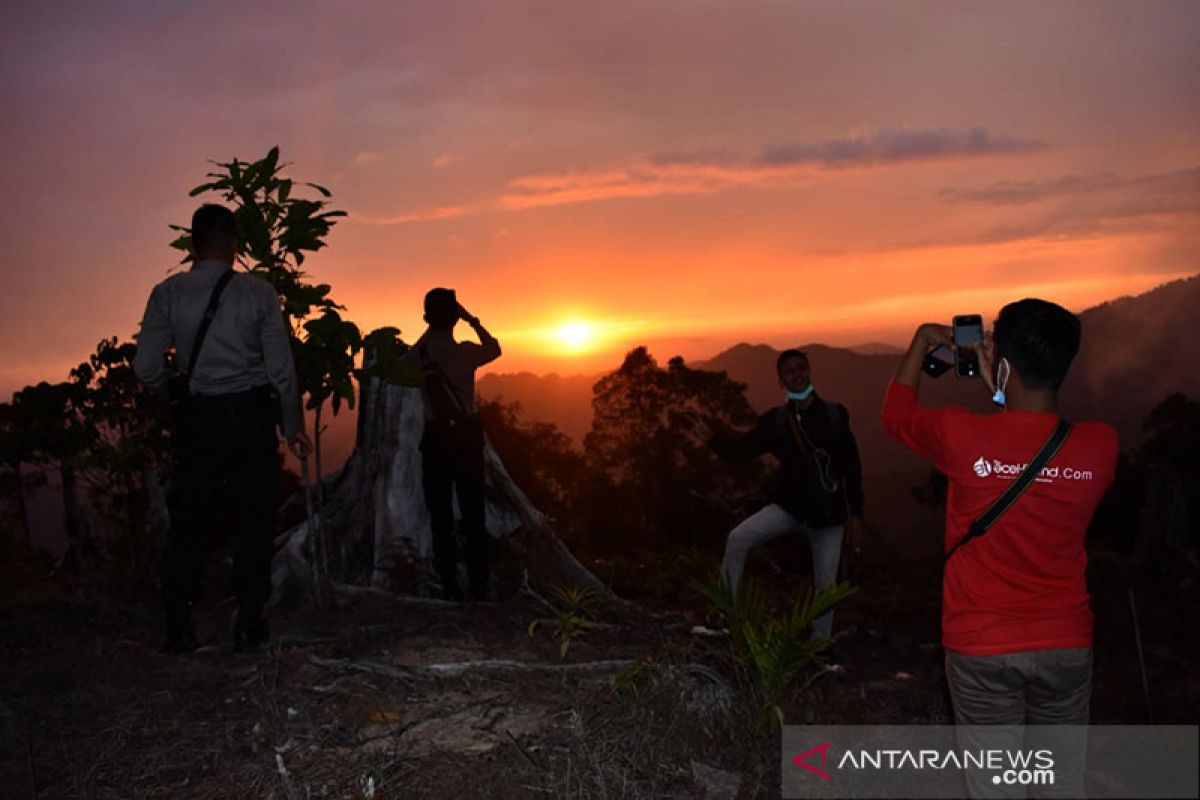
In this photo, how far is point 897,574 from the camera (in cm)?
1650

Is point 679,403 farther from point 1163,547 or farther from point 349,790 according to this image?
point 349,790

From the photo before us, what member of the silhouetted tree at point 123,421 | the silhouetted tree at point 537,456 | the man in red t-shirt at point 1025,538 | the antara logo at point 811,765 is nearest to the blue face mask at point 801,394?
the antara logo at point 811,765

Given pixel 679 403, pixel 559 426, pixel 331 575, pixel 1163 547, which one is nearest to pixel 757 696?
pixel 331 575

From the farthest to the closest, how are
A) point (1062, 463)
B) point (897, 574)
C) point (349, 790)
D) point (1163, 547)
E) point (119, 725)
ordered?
point (897, 574), point (1163, 547), point (119, 725), point (349, 790), point (1062, 463)

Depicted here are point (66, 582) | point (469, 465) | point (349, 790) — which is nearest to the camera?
point (349, 790)

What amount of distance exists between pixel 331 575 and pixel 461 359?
249cm

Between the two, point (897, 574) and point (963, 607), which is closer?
point (963, 607)

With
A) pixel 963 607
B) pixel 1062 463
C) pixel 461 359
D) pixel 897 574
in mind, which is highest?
pixel 461 359

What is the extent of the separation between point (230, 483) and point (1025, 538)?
5.22 metres

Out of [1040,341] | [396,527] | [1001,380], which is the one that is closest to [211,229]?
[396,527]

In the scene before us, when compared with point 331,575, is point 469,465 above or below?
above

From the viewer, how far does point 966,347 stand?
3.58 metres

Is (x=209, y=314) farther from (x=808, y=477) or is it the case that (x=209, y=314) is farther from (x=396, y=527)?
(x=808, y=477)

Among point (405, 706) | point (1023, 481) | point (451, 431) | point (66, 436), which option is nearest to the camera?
point (1023, 481)
